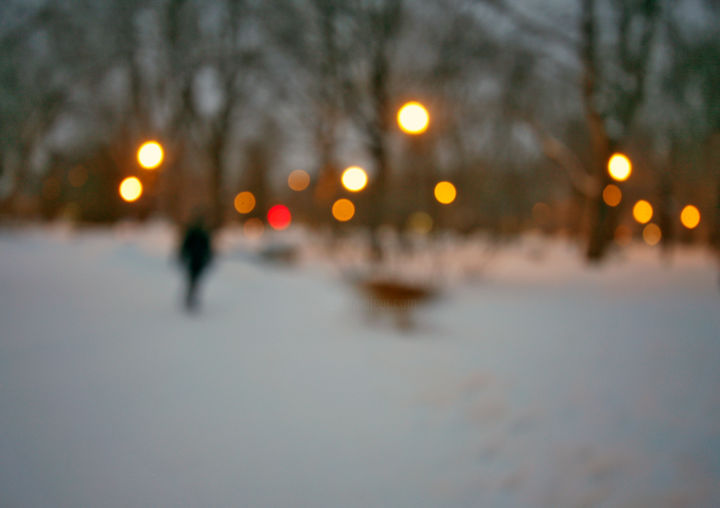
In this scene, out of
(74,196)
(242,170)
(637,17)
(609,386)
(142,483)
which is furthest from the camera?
(242,170)

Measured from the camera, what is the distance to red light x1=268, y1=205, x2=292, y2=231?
137 ft

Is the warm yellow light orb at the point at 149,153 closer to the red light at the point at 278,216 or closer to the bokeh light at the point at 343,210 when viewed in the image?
the bokeh light at the point at 343,210

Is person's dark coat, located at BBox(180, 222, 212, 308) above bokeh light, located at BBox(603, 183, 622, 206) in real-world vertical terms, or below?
below

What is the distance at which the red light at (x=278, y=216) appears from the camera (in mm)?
41625

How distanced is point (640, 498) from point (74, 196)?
35.4 m

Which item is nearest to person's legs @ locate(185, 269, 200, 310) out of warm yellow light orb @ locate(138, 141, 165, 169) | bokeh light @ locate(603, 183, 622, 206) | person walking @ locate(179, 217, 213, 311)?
person walking @ locate(179, 217, 213, 311)

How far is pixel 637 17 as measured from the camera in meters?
9.58

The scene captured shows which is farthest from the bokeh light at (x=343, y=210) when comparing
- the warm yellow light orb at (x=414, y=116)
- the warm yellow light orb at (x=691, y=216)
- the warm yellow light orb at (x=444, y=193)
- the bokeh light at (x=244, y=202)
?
the bokeh light at (x=244, y=202)

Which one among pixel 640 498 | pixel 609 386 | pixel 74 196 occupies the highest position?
pixel 74 196

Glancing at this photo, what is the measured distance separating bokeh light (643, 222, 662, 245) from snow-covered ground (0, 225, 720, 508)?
40.7m

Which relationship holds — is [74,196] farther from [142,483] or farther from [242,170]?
[142,483]

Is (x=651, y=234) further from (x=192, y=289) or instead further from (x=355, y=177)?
(x=192, y=289)

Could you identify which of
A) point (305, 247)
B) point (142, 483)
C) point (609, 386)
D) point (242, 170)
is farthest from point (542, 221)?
point (142, 483)

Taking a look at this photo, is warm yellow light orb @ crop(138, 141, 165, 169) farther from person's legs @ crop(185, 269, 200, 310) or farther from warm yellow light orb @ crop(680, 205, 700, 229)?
warm yellow light orb @ crop(680, 205, 700, 229)
